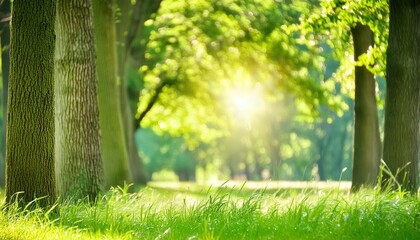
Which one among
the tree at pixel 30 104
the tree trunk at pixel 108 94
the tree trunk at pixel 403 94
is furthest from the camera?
the tree trunk at pixel 108 94

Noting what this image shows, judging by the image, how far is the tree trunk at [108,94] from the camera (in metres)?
14.6

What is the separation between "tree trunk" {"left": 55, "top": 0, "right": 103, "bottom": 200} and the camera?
11.1 m

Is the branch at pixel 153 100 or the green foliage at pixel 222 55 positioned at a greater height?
the green foliage at pixel 222 55

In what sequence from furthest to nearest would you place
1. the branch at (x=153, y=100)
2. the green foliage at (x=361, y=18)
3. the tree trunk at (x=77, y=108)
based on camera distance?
the branch at (x=153, y=100) → the green foliage at (x=361, y=18) → the tree trunk at (x=77, y=108)

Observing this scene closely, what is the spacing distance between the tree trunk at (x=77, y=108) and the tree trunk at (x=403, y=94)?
475 cm

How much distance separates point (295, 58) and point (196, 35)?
3.95m

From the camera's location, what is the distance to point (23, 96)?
27.9 ft

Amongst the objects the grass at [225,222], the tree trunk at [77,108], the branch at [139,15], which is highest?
the branch at [139,15]

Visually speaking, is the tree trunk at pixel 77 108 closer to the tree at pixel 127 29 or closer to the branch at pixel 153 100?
the tree at pixel 127 29

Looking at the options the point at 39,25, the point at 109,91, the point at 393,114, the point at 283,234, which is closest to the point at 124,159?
the point at 109,91

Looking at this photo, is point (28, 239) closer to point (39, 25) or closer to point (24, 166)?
point (24, 166)

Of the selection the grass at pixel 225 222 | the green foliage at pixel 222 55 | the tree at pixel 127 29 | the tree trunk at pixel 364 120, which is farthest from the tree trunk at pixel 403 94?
the tree at pixel 127 29

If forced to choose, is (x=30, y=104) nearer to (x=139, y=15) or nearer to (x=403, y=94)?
(x=403, y=94)

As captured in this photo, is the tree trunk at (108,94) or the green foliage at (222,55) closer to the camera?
the tree trunk at (108,94)
